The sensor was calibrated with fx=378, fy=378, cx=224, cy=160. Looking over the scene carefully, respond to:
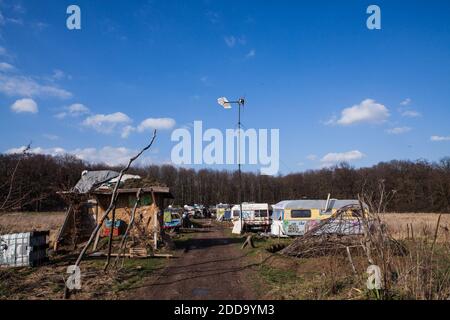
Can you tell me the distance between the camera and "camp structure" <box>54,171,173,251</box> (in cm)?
2053

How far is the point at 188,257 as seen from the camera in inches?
692

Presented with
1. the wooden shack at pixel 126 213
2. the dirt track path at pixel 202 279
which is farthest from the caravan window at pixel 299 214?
the wooden shack at pixel 126 213

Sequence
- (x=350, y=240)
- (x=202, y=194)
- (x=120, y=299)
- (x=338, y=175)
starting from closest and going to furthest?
(x=120, y=299) < (x=350, y=240) < (x=338, y=175) < (x=202, y=194)

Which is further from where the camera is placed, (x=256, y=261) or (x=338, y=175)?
(x=338, y=175)

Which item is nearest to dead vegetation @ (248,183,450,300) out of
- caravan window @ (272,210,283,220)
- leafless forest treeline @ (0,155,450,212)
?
caravan window @ (272,210,283,220)

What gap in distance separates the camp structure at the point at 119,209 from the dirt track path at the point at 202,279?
3525 millimetres

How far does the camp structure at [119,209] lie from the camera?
2053cm

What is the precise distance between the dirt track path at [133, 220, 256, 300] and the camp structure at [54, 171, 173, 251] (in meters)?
3.53

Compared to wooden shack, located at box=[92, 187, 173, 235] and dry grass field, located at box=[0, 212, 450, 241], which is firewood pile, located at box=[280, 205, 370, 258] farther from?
wooden shack, located at box=[92, 187, 173, 235]

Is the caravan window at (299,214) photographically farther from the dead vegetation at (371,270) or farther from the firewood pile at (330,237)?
the dead vegetation at (371,270)
